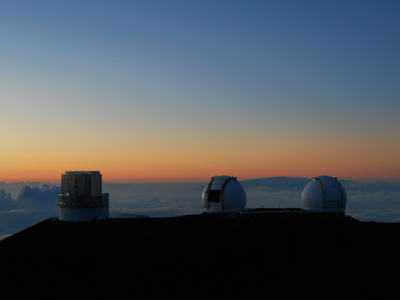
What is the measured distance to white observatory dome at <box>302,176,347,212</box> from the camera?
36.1 meters

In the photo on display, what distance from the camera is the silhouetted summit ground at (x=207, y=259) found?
1689cm

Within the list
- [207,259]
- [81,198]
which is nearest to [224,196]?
[81,198]

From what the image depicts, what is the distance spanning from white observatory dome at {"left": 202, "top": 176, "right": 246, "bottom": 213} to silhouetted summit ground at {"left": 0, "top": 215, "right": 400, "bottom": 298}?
5610mm

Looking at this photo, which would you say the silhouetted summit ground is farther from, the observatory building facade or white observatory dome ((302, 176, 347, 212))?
white observatory dome ((302, 176, 347, 212))

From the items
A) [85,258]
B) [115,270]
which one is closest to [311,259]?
[115,270]

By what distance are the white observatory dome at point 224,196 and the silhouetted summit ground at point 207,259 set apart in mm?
5610

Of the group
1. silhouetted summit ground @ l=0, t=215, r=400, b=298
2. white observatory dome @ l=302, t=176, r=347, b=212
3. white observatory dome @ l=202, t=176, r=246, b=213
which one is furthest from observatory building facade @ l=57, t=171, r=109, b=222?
white observatory dome @ l=302, t=176, r=347, b=212

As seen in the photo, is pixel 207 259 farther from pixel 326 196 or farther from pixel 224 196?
pixel 326 196

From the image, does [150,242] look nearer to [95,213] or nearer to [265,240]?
[265,240]

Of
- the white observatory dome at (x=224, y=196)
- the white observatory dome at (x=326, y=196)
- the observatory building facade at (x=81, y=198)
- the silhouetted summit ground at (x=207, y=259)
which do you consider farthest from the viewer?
the white observatory dome at (x=326, y=196)

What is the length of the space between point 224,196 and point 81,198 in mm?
11934

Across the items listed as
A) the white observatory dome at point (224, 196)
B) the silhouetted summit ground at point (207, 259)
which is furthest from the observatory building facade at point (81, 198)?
the white observatory dome at point (224, 196)

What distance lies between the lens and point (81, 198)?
3017cm

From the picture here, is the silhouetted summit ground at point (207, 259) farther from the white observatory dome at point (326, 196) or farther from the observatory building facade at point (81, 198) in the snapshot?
the white observatory dome at point (326, 196)
